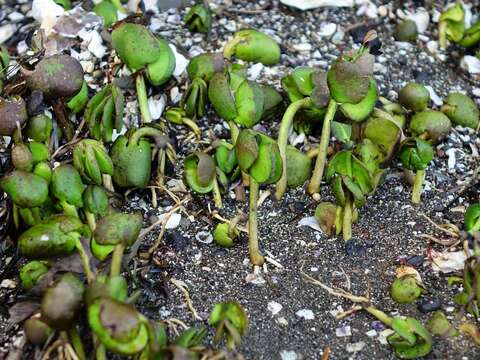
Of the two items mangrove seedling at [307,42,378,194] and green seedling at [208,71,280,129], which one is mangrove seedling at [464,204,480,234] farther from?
green seedling at [208,71,280,129]

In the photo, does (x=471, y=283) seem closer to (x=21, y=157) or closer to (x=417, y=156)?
(x=417, y=156)

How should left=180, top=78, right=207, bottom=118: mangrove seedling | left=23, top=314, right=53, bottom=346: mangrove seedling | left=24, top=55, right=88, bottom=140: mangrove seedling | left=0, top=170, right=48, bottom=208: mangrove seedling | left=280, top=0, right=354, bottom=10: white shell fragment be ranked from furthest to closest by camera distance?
left=280, top=0, right=354, bottom=10: white shell fragment
left=180, top=78, right=207, bottom=118: mangrove seedling
left=24, top=55, right=88, bottom=140: mangrove seedling
left=0, top=170, right=48, bottom=208: mangrove seedling
left=23, top=314, right=53, bottom=346: mangrove seedling

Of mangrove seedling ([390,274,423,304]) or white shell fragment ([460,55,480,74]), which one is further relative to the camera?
white shell fragment ([460,55,480,74])

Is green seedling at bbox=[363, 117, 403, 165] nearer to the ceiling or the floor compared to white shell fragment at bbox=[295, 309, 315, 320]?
nearer to the ceiling

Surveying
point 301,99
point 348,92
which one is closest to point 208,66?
point 301,99

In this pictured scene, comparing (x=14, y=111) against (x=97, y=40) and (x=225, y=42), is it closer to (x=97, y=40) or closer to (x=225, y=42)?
(x=97, y=40)

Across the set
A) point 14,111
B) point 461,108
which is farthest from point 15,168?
point 461,108

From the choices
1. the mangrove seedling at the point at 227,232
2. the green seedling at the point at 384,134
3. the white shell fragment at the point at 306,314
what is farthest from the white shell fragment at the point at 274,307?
the green seedling at the point at 384,134

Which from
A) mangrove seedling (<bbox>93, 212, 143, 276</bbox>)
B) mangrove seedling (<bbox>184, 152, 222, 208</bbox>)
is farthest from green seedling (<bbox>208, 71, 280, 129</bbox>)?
mangrove seedling (<bbox>93, 212, 143, 276</bbox>)
